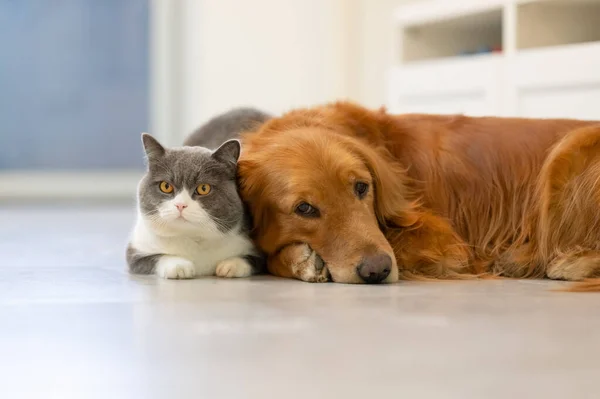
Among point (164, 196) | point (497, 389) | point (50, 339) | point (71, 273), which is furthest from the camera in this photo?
point (71, 273)

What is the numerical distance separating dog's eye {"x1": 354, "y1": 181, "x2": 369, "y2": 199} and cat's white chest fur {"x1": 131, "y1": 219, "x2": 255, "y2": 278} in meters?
0.31

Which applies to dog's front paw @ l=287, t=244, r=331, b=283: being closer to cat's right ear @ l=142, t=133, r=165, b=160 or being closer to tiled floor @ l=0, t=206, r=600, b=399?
tiled floor @ l=0, t=206, r=600, b=399

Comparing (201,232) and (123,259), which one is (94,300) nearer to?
(201,232)

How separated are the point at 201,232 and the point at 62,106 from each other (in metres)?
4.47

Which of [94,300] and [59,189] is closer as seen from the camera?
[94,300]

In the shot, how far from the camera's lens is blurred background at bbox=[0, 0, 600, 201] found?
4480 mm

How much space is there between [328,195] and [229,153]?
30cm

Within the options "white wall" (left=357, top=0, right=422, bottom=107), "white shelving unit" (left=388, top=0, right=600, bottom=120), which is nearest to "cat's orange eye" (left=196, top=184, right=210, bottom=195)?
"white shelving unit" (left=388, top=0, right=600, bottom=120)

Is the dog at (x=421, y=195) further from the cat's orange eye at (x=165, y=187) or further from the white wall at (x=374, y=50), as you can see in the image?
the white wall at (x=374, y=50)

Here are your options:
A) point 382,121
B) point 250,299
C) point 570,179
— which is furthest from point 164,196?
point 570,179

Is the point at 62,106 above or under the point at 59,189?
above

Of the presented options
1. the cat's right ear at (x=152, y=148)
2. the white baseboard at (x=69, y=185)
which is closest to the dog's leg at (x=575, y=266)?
the cat's right ear at (x=152, y=148)

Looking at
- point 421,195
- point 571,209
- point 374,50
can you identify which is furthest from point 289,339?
point 374,50

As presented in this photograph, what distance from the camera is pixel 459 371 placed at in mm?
1246
